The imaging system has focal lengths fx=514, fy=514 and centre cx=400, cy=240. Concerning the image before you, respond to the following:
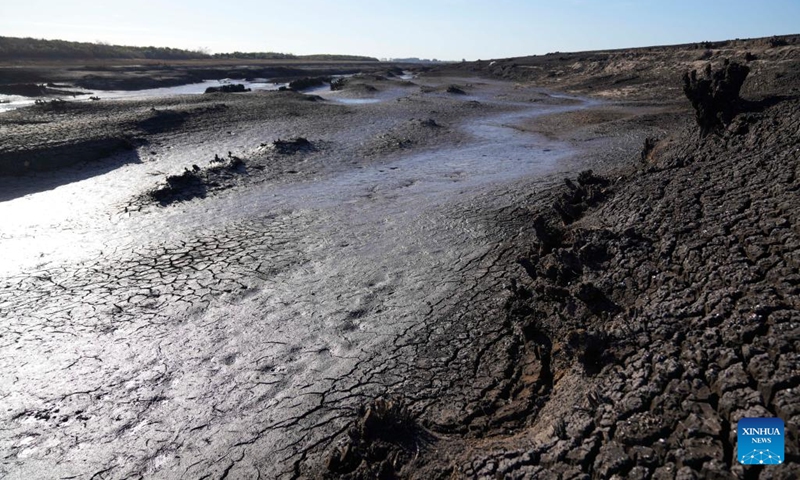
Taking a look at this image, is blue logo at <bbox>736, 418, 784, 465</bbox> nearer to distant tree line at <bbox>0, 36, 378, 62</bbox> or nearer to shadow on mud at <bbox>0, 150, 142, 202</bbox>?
shadow on mud at <bbox>0, 150, 142, 202</bbox>

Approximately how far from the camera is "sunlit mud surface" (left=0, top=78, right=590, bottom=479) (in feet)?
13.1

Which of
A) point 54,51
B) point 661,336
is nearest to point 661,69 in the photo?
point 661,336

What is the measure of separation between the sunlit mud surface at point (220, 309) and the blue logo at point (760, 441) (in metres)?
2.60

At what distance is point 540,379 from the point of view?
4230mm

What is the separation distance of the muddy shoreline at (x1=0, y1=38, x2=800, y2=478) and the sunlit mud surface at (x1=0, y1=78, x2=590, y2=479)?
0.09 feet

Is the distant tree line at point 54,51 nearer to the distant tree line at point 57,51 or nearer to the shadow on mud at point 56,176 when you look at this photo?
the distant tree line at point 57,51

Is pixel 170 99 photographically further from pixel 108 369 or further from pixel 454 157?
pixel 108 369

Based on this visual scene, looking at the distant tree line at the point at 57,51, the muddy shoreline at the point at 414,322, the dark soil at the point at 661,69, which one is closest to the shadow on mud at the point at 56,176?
the muddy shoreline at the point at 414,322

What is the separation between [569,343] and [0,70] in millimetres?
32374

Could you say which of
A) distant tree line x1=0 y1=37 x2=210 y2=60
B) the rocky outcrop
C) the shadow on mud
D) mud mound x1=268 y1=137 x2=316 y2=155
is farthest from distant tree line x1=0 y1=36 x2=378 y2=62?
the rocky outcrop

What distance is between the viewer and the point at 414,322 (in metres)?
5.43

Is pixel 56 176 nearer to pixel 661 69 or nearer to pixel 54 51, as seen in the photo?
pixel 661 69

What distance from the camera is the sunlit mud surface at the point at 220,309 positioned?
3996mm

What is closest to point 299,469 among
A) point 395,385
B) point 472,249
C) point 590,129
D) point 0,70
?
point 395,385
